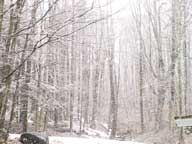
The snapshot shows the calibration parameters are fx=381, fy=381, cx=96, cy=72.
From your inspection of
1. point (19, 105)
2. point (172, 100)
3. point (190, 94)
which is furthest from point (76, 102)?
point (19, 105)

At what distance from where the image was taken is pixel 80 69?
34031 millimetres

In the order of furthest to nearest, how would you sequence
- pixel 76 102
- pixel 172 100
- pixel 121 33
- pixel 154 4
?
pixel 121 33 < pixel 76 102 < pixel 154 4 < pixel 172 100

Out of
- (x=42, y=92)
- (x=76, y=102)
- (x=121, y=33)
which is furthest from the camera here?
(x=121, y=33)

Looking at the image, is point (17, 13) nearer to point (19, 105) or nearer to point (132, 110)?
point (19, 105)

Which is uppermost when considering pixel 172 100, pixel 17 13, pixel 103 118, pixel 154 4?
pixel 154 4

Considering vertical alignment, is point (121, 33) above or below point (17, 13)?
above

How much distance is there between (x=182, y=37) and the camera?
66.2 ft

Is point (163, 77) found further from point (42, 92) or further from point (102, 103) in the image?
point (102, 103)

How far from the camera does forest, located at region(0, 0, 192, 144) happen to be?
15.5ft

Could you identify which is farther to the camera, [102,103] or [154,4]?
[102,103]

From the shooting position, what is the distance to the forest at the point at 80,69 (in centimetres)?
472

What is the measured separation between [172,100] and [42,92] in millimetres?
8447

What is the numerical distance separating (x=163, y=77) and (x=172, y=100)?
3.63 meters

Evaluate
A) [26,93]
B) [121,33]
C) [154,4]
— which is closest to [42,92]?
[26,93]
